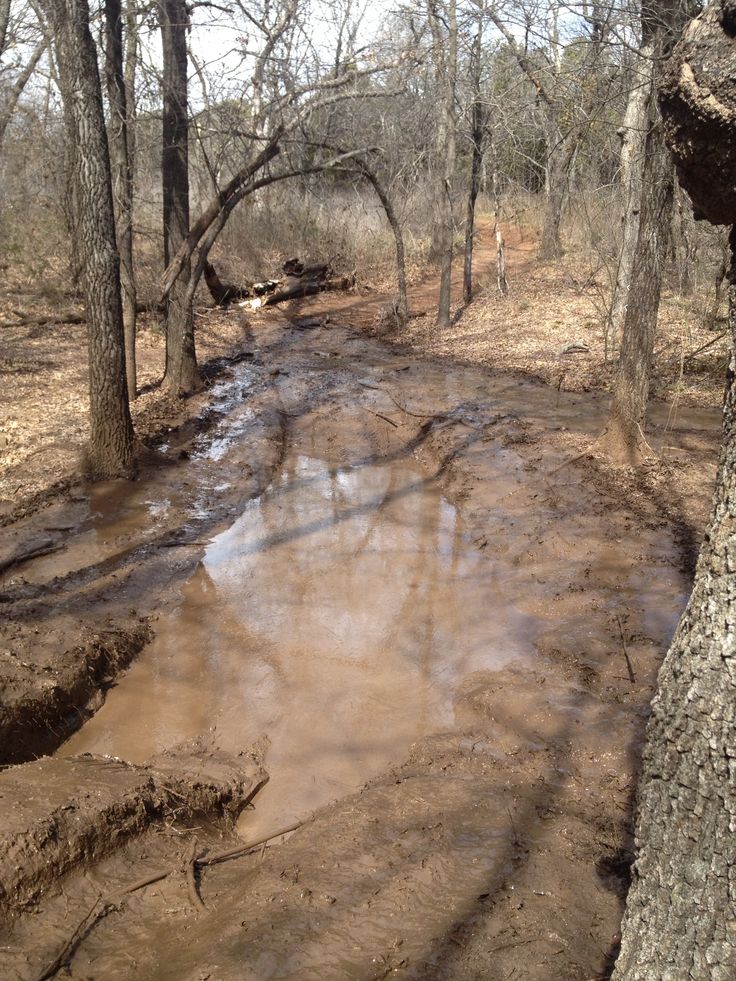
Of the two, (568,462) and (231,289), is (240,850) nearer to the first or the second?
(568,462)

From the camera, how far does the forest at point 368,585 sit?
295cm

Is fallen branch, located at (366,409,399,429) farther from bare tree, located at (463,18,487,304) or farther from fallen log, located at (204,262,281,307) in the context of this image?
fallen log, located at (204,262,281,307)

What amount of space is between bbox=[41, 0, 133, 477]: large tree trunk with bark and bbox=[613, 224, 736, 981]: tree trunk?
761 centimetres

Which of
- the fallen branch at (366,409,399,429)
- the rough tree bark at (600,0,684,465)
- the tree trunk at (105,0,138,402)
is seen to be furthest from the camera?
the fallen branch at (366,409,399,429)

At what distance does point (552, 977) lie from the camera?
9.29ft

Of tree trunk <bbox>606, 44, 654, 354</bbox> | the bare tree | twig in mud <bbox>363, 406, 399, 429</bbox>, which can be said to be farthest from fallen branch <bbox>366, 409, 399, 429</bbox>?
the bare tree

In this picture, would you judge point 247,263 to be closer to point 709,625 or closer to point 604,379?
point 604,379

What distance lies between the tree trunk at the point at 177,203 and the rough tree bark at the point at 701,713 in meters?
10.3

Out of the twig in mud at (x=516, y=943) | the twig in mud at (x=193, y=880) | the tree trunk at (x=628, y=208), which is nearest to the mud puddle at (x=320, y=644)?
the twig in mud at (x=193, y=880)

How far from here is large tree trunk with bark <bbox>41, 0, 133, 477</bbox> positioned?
795 centimetres

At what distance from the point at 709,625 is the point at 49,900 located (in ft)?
10.6

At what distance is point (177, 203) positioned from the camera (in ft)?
40.1

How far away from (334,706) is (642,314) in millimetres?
5343

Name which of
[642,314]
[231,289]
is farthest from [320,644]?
[231,289]
